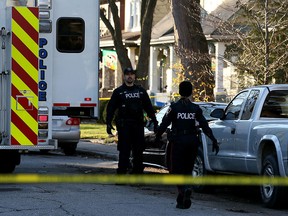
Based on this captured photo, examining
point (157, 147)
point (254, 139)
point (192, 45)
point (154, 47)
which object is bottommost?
point (157, 147)

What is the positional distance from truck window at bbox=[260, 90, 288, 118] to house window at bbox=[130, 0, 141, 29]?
3723 centimetres

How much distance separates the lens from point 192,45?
23500 millimetres

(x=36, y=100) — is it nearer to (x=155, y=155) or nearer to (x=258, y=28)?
(x=155, y=155)

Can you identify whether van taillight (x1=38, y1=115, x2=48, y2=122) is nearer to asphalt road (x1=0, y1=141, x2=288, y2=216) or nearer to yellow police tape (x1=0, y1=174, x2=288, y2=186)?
asphalt road (x1=0, y1=141, x2=288, y2=216)

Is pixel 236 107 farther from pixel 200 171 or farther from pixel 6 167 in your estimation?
pixel 6 167

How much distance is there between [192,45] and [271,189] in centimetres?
1233

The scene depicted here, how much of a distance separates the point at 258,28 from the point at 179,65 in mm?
5741

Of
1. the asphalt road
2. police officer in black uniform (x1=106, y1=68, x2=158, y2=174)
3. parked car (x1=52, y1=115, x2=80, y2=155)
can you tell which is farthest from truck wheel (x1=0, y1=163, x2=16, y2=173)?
parked car (x1=52, y1=115, x2=80, y2=155)

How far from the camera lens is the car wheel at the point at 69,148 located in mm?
22300

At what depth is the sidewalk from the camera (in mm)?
22094

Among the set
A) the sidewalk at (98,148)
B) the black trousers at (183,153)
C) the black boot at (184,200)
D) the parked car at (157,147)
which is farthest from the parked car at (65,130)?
the black boot at (184,200)

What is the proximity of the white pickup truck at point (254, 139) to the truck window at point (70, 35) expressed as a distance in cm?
346

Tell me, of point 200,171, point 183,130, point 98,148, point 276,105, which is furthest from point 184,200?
point 98,148

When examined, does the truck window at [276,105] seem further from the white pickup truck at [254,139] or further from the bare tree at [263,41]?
the bare tree at [263,41]
